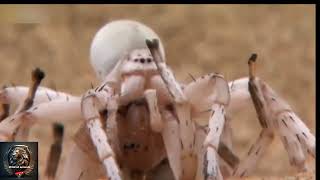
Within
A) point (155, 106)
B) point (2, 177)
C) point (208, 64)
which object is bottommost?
point (2, 177)

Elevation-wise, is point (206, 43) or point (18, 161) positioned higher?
point (206, 43)

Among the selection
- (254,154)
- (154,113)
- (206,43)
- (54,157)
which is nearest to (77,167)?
(54,157)

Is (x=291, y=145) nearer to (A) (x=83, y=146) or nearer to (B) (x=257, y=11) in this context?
(A) (x=83, y=146)

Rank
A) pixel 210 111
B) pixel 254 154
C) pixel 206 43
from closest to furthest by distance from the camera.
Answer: pixel 210 111
pixel 254 154
pixel 206 43

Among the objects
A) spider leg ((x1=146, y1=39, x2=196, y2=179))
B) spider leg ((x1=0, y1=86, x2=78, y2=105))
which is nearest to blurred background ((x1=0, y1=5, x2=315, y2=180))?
spider leg ((x1=0, y1=86, x2=78, y2=105))

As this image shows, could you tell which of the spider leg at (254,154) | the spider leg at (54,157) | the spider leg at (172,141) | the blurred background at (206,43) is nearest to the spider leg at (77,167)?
the spider leg at (54,157)

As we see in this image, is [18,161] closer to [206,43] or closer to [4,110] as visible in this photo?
[4,110]

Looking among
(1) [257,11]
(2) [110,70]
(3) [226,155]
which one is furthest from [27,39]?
(3) [226,155]
